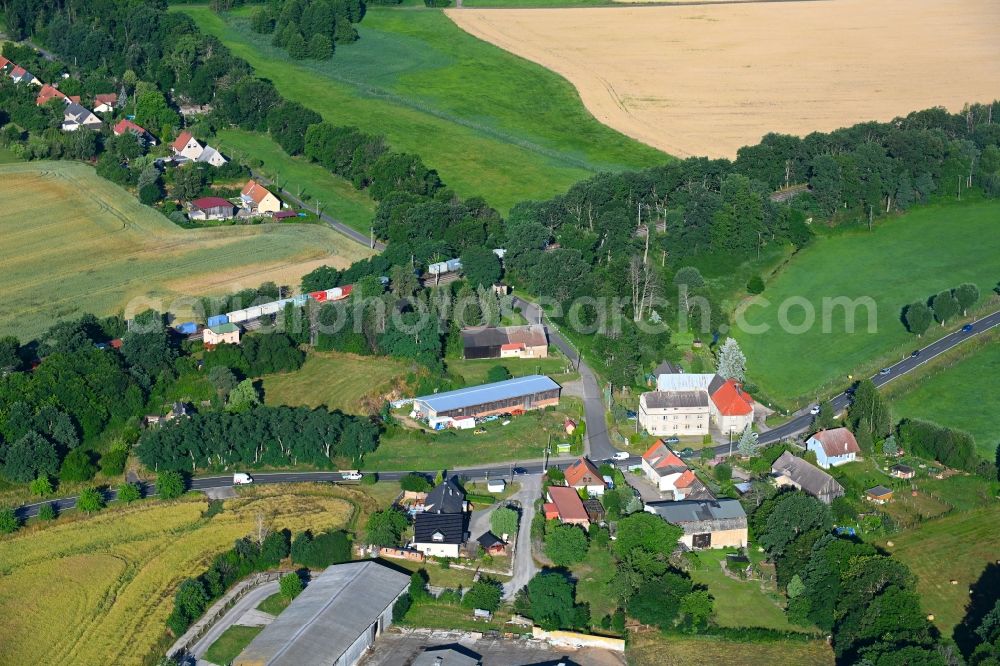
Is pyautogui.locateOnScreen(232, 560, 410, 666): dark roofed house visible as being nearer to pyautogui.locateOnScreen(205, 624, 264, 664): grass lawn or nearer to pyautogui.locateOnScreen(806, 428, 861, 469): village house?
pyautogui.locateOnScreen(205, 624, 264, 664): grass lawn

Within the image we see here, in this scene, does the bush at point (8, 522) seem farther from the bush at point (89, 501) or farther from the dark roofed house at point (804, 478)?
the dark roofed house at point (804, 478)

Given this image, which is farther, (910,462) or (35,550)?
(910,462)

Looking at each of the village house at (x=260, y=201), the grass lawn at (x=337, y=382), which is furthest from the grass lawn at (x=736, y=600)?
the village house at (x=260, y=201)

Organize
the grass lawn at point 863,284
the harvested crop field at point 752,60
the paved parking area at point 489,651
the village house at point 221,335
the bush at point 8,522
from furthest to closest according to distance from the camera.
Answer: the harvested crop field at point 752,60 → the grass lawn at point 863,284 → the village house at point 221,335 → the bush at point 8,522 → the paved parking area at point 489,651

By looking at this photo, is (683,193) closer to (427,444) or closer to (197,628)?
(427,444)

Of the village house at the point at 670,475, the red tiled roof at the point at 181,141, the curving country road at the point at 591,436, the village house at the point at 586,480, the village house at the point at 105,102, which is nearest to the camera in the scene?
the village house at the point at 670,475

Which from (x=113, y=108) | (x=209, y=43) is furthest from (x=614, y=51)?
(x=113, y=108)

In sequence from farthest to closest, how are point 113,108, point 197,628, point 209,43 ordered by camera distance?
point 209,43, point 113,108, point 197,628
